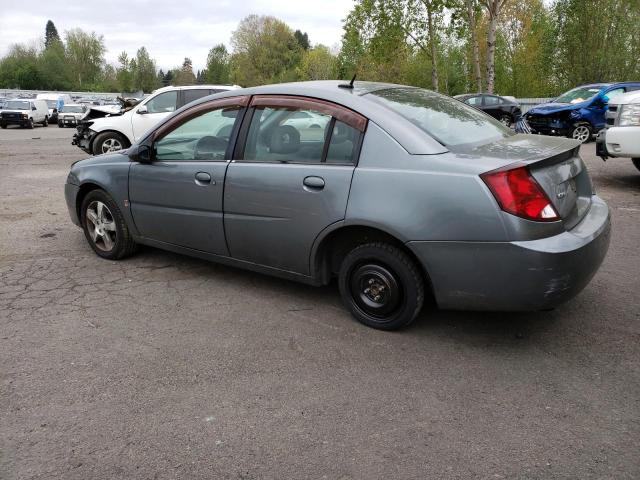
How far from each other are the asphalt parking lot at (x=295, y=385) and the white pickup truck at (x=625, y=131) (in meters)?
3.76

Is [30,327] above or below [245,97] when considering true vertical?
below

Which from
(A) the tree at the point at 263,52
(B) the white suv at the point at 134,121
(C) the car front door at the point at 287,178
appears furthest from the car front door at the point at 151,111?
(A) the tree at the point at 263,52

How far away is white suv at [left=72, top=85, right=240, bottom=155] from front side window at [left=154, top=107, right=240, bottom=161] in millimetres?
8514

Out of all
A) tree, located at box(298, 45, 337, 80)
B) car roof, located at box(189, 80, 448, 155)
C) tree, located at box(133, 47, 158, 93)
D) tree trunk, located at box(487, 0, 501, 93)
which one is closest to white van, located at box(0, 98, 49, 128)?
tree trunk, located at box(487, 0, 501, 93)

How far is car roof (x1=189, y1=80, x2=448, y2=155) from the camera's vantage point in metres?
3.40

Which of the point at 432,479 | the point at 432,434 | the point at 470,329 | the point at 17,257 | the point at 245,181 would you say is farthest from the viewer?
the point at 17,257

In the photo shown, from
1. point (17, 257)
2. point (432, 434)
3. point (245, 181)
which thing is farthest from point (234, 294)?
point (17, 257)

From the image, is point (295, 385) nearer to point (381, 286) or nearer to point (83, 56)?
point (381, 286)

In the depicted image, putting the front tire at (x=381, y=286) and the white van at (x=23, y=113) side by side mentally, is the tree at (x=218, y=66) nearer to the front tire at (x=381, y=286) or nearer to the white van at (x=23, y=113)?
the white van at (x=23, y=113)

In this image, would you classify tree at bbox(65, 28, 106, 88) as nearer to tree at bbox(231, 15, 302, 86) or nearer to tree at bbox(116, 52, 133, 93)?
tree at bbox(116, 52, 133, 93)

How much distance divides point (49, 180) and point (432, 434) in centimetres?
999

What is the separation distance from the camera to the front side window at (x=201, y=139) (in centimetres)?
423

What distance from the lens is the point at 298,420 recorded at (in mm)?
2715

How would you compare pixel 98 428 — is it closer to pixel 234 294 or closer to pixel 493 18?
pixel 234 294
